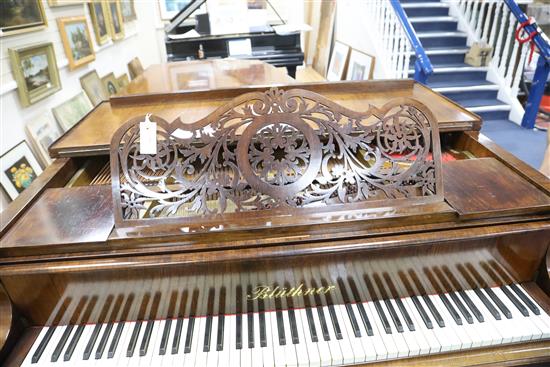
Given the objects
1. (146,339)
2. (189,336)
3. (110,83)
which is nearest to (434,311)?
(189,336)

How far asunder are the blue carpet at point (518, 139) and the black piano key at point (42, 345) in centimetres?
411

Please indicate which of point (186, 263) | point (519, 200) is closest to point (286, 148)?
point (186, 263)

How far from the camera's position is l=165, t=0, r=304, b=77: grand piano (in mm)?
4918

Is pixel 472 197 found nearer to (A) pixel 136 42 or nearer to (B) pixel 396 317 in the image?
(B) pixel 396 317

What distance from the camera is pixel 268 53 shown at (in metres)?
5.05

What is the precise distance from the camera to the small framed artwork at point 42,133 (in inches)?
114

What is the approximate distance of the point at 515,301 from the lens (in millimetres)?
1344

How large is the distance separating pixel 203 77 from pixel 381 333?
247 cm

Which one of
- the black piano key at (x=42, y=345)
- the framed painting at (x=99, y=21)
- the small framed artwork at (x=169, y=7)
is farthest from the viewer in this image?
the small framed artwork at (x=169, y=7)

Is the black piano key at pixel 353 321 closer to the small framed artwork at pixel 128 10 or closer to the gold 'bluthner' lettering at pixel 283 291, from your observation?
the gold 'bluthner' lettering at pixel 283 291

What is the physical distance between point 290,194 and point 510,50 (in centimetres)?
556

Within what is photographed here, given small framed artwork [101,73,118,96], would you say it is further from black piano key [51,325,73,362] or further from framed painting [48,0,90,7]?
black piano key [51,325,73,362]

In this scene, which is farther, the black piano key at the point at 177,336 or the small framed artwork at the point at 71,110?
the small framed artwork at the point at 71,110

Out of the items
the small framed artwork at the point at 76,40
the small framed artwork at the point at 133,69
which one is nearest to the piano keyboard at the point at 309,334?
the small framed artwork at the point at 76,40
